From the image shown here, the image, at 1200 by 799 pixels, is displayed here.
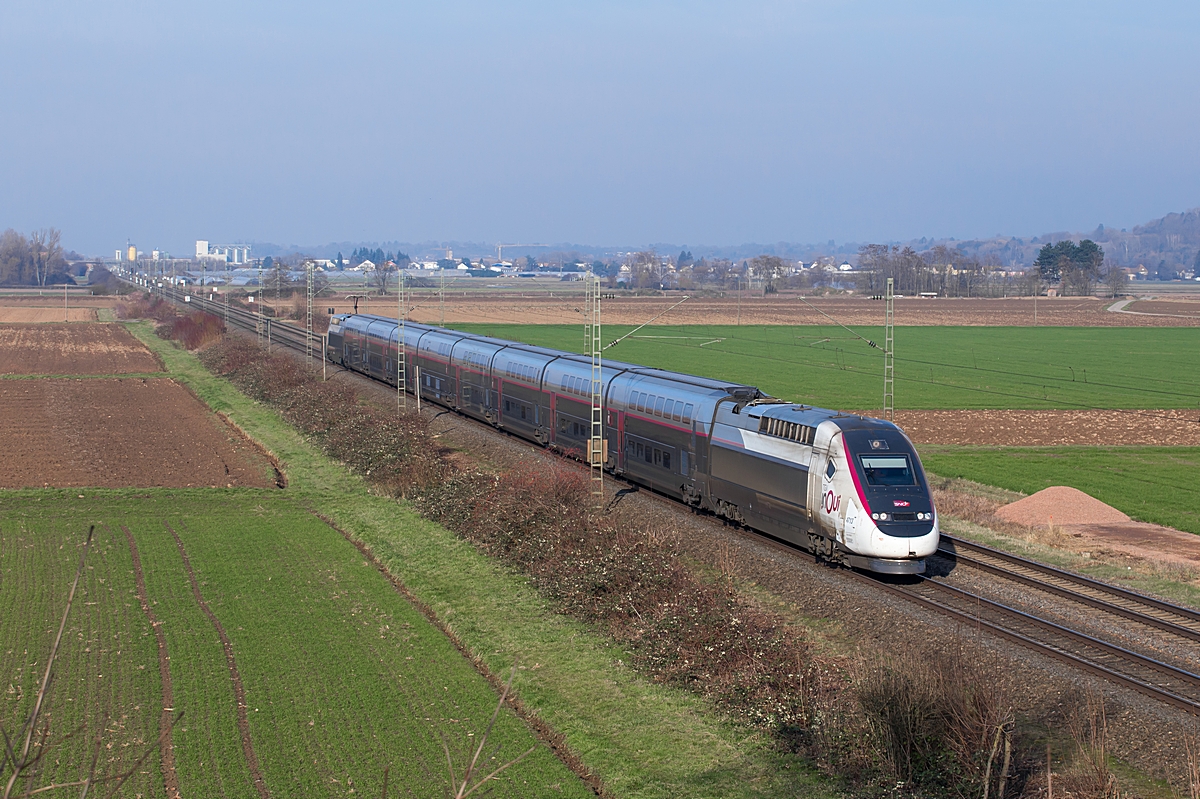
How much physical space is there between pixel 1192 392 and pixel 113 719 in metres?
67.6

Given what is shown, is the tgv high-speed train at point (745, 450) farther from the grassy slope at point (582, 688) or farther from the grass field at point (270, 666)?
the grass field at point (270, 666)

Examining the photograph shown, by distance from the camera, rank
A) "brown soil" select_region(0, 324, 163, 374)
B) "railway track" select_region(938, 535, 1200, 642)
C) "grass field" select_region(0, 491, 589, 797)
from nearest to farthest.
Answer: "grass field" select_region(0, 491, 589, 797), "railway track" select_region(938, 535, 1200, 642), "brown soil" select_region(0, 324, 163, 374)

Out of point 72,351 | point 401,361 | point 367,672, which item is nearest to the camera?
point 367,672

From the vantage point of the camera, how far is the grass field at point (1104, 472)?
35.8m

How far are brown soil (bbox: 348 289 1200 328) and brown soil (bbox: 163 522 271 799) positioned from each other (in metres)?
91.0

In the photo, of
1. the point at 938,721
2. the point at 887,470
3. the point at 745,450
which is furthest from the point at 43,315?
the point at 938,721

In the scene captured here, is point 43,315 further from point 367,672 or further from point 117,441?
point 367,672

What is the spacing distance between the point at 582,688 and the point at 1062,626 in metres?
9.87

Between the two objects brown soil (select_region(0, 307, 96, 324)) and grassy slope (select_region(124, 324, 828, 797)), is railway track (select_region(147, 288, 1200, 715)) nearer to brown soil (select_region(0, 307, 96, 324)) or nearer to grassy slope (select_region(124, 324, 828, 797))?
grassy slope (select_region(124, 324, 828, 797))

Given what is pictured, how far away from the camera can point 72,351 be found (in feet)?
298

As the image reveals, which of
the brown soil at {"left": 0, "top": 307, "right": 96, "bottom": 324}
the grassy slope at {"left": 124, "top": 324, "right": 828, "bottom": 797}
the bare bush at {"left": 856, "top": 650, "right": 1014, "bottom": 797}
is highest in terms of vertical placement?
the brown soil at {"left": 0, "top": 307, "right": 96, "bottom": 324}

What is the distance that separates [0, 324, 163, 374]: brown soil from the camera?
256 feet

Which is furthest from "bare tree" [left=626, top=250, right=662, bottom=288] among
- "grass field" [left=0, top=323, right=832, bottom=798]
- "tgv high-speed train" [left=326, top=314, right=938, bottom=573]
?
"grass field" [left=0, top=323, right=832, bottom=798]

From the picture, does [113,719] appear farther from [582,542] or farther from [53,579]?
[582,542]
